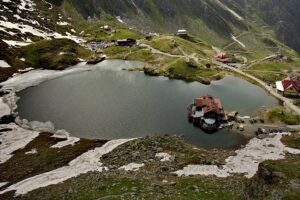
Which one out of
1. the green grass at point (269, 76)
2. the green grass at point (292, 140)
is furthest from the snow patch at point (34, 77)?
the green grass at point (292, 140)

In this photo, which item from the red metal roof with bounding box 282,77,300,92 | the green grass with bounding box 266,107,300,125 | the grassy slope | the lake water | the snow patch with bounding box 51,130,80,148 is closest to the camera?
the grassy slope

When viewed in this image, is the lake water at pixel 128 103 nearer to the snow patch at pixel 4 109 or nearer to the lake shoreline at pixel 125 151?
the snow patch at pixel 4 109

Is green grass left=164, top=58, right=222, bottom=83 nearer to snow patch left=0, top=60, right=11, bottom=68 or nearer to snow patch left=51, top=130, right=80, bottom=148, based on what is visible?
snow patch left=51, top=130, right=80, bottom=148

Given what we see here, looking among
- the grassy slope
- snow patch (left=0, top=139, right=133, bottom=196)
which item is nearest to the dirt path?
the grassy slope

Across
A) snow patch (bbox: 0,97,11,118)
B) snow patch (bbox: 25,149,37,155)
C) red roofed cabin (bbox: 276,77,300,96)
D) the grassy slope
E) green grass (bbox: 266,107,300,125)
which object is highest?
red roofed cabin (bbox: 276,77,300,96)

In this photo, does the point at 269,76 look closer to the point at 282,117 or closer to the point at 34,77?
the point at 282,117

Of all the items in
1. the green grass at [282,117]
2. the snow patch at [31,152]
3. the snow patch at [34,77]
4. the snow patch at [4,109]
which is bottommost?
the snow patch at [31,152]

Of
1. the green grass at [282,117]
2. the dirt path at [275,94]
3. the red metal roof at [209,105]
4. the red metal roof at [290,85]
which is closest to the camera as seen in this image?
the green grass at [282,117]
